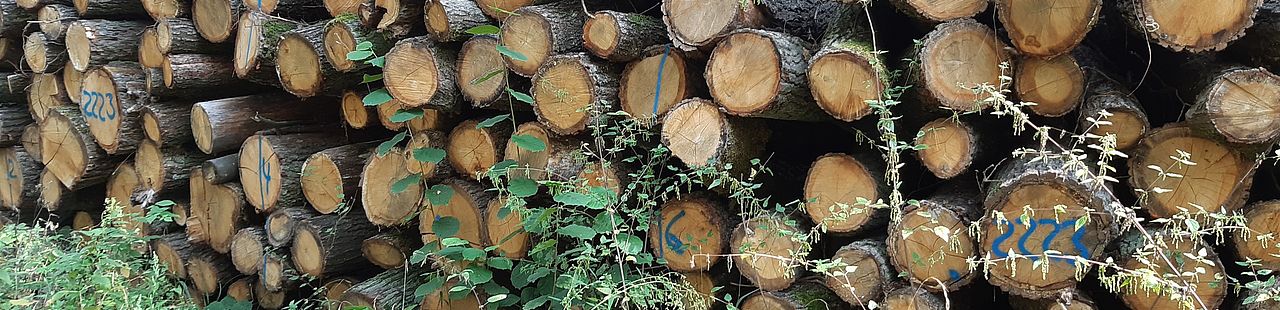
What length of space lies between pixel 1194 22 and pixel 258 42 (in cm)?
286

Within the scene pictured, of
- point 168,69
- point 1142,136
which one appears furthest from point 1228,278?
point 168,69

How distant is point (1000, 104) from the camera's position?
1.90 m

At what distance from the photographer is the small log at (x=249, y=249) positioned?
10.9 feet

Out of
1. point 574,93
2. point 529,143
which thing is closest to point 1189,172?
point 574,93

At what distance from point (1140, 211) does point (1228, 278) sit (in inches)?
8.9

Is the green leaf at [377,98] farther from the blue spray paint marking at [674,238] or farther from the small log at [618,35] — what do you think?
the blue spray paint marking at [674,238]

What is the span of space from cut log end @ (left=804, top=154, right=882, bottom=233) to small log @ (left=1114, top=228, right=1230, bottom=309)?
562mm

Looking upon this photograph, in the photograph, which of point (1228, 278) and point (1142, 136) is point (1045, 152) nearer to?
point (1142, 136)

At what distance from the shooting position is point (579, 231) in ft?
7.77

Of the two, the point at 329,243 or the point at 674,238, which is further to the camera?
the point at 329,243

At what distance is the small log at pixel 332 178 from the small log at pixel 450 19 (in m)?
0.70

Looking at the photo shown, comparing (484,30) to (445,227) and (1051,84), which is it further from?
(1051,84)

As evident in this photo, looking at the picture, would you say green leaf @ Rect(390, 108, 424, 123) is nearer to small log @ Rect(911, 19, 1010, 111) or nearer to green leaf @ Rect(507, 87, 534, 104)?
green leaf @ Rect(507, 87, 534, 104)

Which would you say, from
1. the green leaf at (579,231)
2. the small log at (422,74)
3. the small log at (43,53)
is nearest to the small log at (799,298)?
the green leaf at (579,231)
